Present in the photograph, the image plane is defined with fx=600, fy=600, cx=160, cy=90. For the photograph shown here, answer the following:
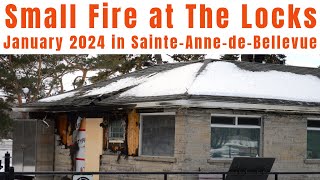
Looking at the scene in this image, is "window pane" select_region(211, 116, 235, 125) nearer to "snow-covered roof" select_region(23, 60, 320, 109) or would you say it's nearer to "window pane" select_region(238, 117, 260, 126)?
"window pane" select_region(238, 117, 260, 126)

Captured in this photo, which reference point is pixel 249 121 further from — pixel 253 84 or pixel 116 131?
pixel 116 131

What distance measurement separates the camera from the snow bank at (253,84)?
1612 centimetres

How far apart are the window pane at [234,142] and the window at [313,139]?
6.19 ft

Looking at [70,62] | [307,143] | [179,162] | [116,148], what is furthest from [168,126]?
[70,62]

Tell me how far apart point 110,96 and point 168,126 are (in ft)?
8.36

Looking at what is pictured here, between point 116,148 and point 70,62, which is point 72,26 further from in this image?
point 70,62

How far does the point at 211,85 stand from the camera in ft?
53.5

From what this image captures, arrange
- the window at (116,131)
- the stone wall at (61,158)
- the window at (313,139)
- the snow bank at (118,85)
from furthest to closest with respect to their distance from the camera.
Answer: the stone wall at (61,158) < the snow bank at (118,85) < the window at (116,131) < the window at (313,139)

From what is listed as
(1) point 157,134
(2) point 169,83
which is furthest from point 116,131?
(2) point 169,83

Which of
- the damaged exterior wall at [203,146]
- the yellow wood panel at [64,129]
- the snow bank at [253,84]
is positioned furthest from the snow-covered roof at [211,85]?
the yellow wood panel at [64,129]

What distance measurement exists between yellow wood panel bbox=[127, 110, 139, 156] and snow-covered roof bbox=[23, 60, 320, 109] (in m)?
0.63

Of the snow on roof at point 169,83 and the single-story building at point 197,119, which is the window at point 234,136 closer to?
the single-story building at point 197,119

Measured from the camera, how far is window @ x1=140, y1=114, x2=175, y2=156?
53.4ft

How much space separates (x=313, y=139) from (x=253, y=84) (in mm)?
2506
